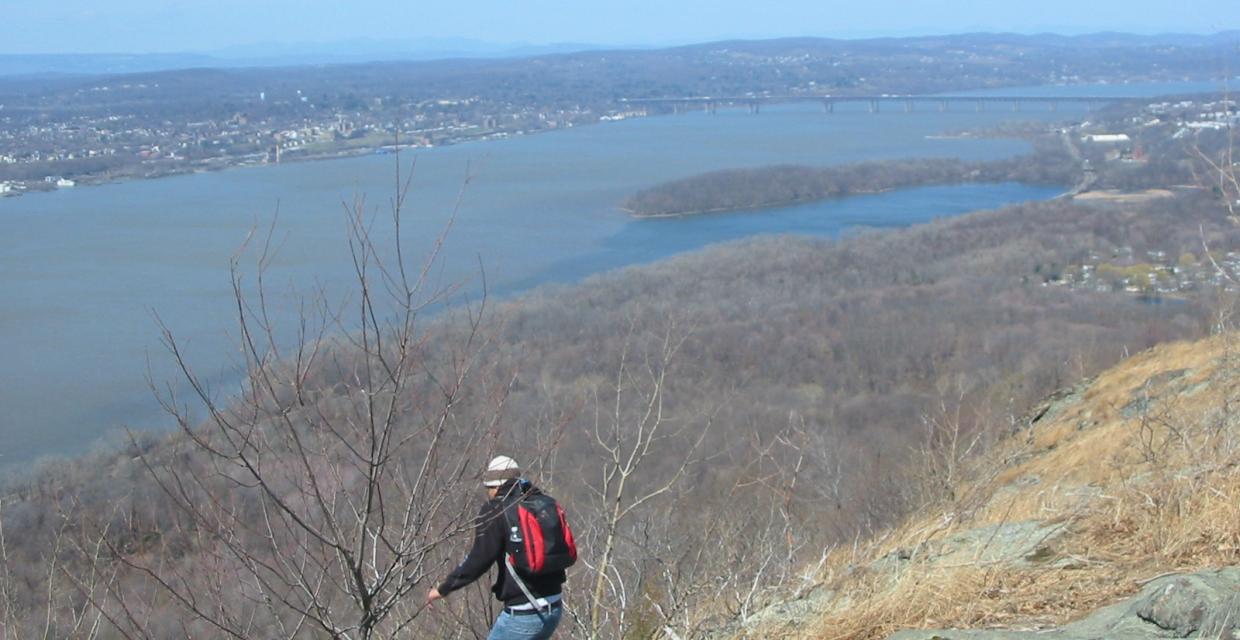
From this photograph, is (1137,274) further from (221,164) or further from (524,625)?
(221,164)

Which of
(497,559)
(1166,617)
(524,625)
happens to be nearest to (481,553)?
(497,559)

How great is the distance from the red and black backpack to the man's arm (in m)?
0.02

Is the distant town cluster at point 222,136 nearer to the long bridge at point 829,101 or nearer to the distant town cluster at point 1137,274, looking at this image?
the long bridge at point 829,101

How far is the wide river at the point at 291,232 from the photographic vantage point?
16.6 m

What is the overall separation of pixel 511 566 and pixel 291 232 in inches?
679

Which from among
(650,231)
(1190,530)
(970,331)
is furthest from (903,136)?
(1190,530)

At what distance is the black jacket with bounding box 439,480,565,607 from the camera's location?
2.81m

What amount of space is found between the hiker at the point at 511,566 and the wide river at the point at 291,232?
3.61 metres

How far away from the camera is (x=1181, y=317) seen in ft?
62.8

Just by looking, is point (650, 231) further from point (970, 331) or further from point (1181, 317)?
point (1181, 317)

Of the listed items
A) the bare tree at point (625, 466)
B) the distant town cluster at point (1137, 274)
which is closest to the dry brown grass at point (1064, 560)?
the bare tree at point (625, 466)

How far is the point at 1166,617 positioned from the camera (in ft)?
9.21

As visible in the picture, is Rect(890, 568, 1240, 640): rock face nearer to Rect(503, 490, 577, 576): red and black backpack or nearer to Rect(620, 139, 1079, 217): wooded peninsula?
Rect(503, 490, 577, 576): red and black backpack

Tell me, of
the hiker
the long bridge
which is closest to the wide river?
the hiker
